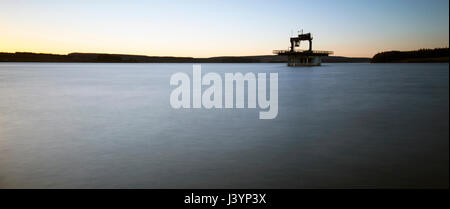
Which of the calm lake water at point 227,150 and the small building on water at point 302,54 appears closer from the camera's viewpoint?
the calm lake water at point 227,150

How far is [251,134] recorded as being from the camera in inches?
486

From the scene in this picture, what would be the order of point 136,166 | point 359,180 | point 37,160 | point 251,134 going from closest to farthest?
1. point 359,180
2. point 136,166
3. point 37,160
4. point 251,134

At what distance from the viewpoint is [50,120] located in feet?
52.6

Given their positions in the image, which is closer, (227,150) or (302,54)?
(227,150)

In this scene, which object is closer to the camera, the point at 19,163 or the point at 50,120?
the point at 19,163

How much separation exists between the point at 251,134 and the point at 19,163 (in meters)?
7.09

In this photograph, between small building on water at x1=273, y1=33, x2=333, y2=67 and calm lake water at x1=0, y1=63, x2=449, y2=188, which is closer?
calm lake water at x1=0, y1=63, x2=449, y2=188

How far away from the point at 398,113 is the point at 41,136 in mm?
15598
